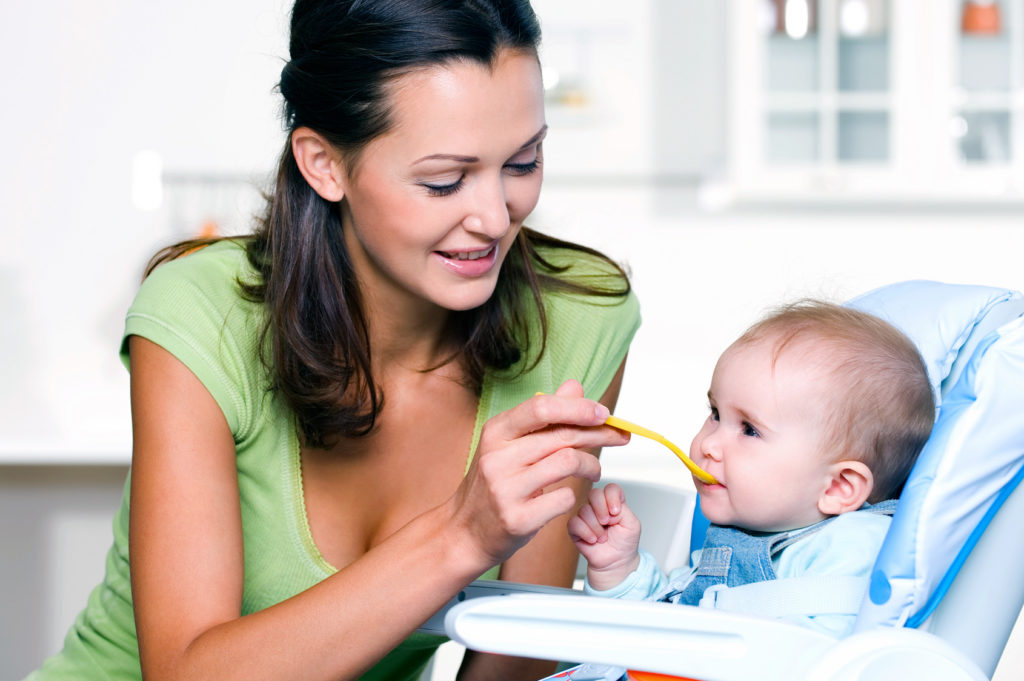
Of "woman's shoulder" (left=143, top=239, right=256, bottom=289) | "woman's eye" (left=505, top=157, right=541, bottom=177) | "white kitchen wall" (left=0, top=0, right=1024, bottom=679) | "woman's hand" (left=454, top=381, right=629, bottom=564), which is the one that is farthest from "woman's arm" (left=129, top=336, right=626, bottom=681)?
"white kitchen wall" (left=0, top=0, right=1024, bottom=679)

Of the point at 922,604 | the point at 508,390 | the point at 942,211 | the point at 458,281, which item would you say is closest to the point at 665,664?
the point at 922,604

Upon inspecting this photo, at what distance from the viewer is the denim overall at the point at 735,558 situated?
43.4 inches

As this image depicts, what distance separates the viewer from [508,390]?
4.72ft

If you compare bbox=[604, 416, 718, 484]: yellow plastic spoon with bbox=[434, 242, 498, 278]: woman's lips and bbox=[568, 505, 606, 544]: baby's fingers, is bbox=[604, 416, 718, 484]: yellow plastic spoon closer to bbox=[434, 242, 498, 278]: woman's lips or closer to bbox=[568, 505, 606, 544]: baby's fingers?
bbox=[568, 505, 606, 544]: baby's fingers

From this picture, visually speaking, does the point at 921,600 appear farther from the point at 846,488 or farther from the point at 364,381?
the point at 364,381

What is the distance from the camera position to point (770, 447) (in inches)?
43.8

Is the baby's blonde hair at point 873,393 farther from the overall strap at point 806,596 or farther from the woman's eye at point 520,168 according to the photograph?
the woman's eye at point 520,168

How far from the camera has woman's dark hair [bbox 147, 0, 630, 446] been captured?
116 centimetres

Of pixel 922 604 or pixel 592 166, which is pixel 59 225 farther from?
pixel 922 604

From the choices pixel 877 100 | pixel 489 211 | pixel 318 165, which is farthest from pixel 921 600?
pixel 877 100

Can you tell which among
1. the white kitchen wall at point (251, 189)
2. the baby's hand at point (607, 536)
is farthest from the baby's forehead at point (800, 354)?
the white kitchen wall at point (251, 189)

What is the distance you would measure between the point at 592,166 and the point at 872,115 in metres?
0.80

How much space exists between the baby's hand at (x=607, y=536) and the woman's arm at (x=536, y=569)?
8.6 inches

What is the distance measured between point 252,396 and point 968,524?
787 millimetres
